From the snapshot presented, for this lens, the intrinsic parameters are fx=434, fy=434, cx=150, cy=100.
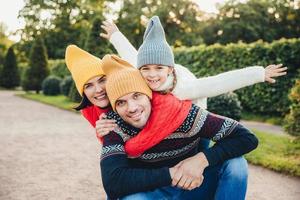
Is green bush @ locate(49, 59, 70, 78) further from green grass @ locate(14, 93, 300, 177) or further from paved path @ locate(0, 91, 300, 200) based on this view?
green grass @ locate(14, 93, 300, 177)

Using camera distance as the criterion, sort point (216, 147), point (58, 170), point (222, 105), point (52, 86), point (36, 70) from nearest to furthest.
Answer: point (216, 147) → point (58, 170) → point (222, 105) → point (52, 86) → point (36, 70)

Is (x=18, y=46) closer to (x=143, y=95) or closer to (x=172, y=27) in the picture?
(x=172, y=27)

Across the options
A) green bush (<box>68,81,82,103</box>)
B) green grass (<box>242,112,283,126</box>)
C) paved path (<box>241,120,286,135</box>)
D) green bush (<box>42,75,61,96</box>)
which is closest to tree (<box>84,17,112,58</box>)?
→ green bush (<box>68,81,82,103</box>)

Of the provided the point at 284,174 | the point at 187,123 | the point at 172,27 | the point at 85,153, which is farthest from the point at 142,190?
the point at 172,27

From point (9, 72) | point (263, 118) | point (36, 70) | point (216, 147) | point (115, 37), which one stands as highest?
point (115, 37)

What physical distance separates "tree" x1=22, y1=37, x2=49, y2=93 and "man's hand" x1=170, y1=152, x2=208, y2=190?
25.3 metres

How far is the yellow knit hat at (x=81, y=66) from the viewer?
3.33 meters

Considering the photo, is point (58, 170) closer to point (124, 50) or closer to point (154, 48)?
point (124, 50)

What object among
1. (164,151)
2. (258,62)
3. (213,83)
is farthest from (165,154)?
(258,62)

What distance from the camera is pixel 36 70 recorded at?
27703mm

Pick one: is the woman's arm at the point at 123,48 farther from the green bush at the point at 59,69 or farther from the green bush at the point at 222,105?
the green bush at the point at 59,69

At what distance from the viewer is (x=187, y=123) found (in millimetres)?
2758

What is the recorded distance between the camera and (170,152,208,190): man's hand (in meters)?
2.65

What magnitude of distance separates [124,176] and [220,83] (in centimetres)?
115
